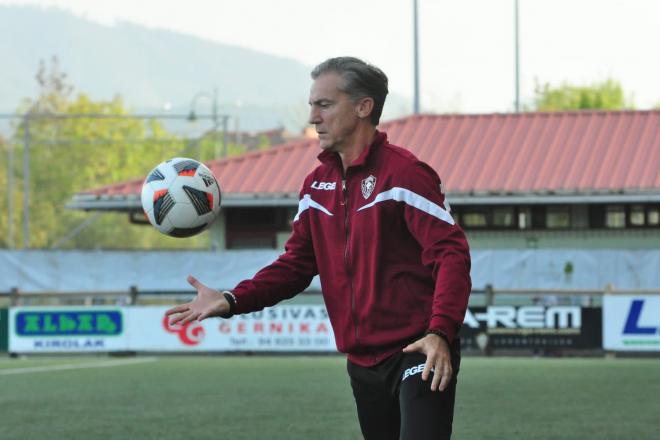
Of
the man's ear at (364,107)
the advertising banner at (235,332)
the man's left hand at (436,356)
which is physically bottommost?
the advertising banner at (235,332)

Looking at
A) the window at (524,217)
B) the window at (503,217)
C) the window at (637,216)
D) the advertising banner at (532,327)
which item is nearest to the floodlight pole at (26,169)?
the window at (503,217)

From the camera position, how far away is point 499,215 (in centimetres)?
3084

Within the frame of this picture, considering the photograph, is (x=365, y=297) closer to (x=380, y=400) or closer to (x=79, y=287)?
(x=380, y=400)

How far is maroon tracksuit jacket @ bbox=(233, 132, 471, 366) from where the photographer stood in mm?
5070

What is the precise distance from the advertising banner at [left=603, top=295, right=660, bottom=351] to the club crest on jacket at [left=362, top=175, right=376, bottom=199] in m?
17.3

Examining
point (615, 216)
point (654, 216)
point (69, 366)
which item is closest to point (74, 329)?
point (69, 366)

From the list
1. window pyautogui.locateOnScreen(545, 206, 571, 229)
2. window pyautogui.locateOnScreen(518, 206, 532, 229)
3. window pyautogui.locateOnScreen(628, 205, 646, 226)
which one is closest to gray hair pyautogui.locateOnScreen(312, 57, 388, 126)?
window pyautogui.locateOnScreen(628, 205, 646, 226)

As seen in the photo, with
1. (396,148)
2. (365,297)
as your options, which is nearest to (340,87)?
(396,148)

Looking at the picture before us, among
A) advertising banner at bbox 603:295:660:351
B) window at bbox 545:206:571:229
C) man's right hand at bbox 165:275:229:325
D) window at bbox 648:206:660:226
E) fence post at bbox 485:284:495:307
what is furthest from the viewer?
window at bbox 545:206:571:229

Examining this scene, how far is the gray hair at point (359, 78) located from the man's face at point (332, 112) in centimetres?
2

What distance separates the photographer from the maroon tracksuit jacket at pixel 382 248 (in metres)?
5.07

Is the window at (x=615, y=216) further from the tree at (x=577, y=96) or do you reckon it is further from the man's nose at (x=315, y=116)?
the tree at (x=577, y=96)

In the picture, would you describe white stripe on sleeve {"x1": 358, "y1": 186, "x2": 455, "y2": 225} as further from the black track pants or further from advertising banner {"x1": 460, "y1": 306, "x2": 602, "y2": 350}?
advertising banner {"x1": 460, "y1": 306, "x2": 602, "y2": 350}

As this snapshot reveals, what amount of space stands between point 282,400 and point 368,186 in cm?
924
